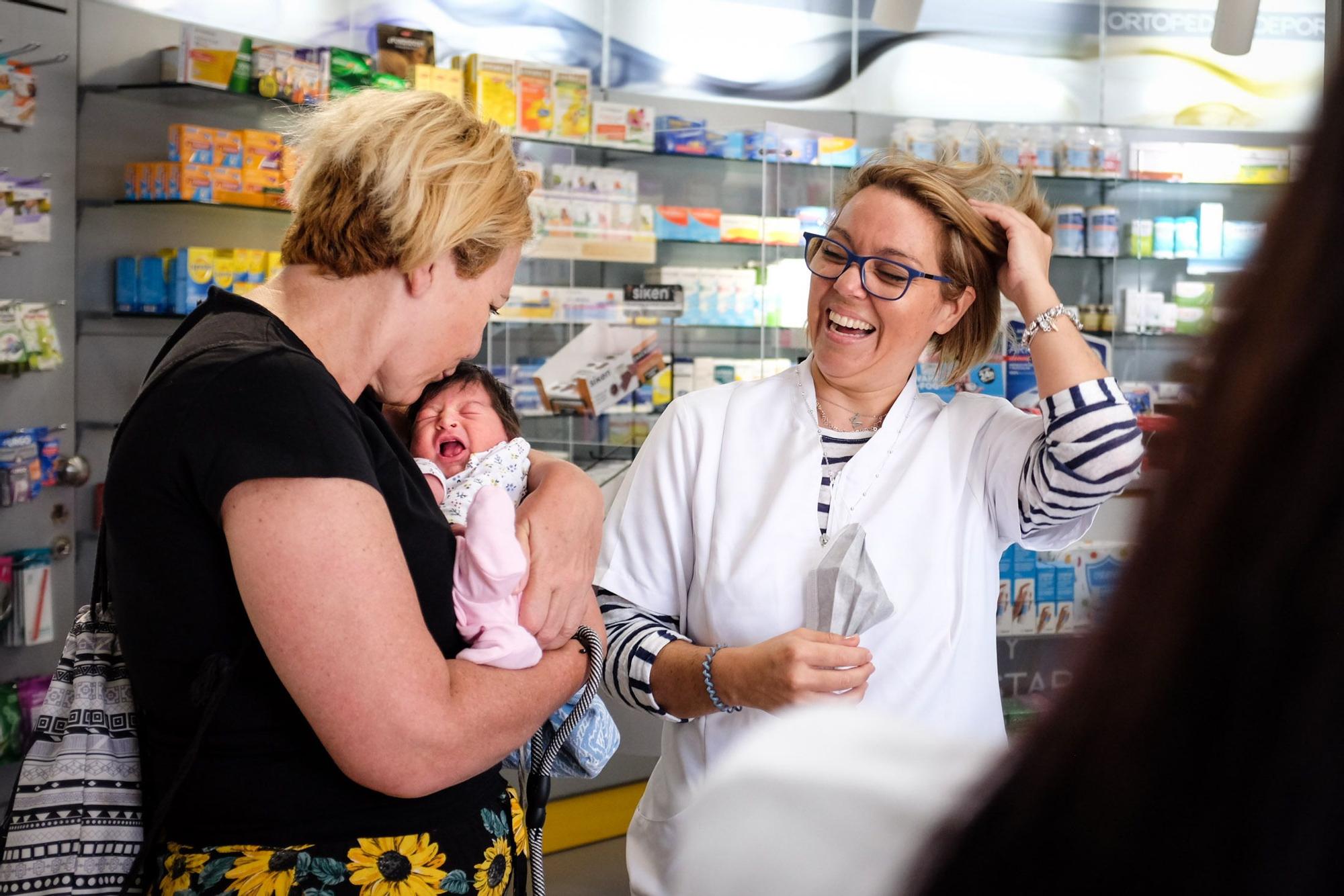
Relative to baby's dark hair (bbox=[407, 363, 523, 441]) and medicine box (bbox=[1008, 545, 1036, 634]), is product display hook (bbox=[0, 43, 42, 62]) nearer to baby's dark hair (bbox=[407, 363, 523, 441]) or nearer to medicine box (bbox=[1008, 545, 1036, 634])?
baby's dark hair (bbox=[407, 363, 523, 441])

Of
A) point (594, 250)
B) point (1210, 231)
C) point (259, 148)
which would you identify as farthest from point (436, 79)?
point (1210, 231)

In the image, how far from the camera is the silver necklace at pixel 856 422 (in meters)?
2.02

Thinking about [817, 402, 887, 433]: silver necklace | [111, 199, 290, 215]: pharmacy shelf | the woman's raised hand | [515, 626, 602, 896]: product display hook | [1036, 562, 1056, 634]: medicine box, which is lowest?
[1036, 562, 1056, 634]: medicine box

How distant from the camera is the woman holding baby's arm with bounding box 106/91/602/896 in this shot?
120 cm

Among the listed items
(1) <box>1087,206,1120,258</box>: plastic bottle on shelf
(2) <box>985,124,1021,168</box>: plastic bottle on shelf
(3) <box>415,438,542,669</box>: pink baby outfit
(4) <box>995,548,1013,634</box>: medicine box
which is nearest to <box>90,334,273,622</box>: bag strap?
(3) <box>415,438,542,669</box>: pink baby outfit

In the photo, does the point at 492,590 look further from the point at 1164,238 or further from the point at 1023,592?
the point at 1164,238

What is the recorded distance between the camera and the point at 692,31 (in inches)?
240

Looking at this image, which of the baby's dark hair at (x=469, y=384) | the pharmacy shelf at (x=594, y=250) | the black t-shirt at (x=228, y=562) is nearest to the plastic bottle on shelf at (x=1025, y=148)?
the pharmacy shelf at (x=594, y=250)

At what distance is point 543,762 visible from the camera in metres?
1.80

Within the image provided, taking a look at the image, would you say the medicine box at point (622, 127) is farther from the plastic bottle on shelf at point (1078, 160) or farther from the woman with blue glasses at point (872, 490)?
the woman with blue glasses at point (872, 490)

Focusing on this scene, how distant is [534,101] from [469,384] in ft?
8.80

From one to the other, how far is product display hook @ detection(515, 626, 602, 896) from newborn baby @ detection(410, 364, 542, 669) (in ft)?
0.43

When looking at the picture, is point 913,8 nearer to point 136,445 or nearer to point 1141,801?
point 136,445

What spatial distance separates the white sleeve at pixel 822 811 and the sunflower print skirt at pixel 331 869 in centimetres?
94
